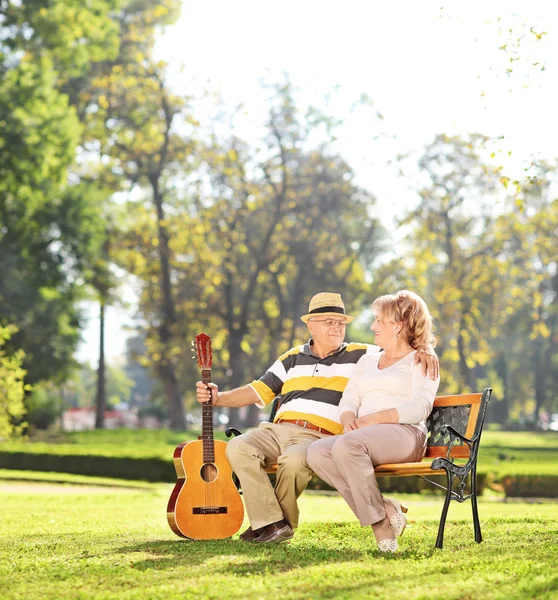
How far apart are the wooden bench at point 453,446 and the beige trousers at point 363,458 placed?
0.13m

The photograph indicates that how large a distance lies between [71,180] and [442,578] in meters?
35.6

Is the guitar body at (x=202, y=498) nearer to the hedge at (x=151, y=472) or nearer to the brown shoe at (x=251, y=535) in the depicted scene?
the brown shoe at (x=251, y=535)

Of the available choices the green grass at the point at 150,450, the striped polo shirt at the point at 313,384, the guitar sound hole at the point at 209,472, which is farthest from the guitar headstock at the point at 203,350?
the green grass at the point at 150,450

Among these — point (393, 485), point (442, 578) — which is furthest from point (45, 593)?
point (393, 485)

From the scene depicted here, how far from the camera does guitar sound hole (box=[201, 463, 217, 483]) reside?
7414 mm

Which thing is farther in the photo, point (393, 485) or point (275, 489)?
point (393, 485)

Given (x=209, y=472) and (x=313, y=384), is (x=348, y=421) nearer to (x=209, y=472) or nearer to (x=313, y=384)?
(x=313, y=384)

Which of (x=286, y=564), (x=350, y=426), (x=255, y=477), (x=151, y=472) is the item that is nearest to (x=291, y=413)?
(x=255, y=477)

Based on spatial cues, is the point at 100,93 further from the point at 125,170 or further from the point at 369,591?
the point at 369,591

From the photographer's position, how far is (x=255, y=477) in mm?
7121

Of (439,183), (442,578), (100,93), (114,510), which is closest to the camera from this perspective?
(442,578)

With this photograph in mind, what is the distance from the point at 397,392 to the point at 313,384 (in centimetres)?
81

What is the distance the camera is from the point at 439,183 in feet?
128

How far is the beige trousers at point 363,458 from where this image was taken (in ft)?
20.9
